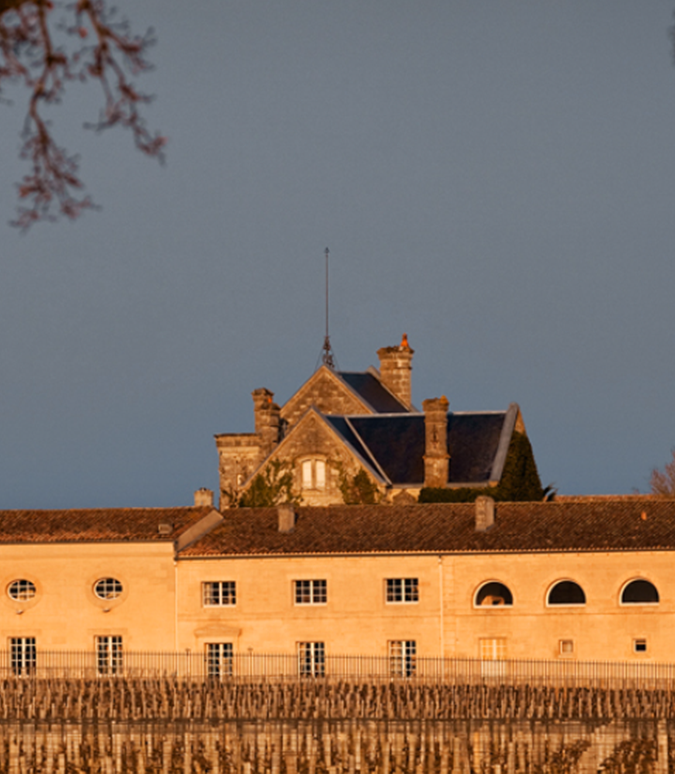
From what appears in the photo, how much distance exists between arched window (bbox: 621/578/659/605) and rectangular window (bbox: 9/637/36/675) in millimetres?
21514

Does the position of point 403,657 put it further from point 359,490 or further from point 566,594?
point 359,490

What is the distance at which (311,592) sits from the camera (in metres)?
56.1

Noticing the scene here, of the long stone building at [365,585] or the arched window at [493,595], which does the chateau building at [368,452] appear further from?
the arched window at [493,595]

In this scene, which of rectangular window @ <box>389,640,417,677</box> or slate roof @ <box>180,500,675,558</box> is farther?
rectangular window @ <box>389,640,417,677</box>

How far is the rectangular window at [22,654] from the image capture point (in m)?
57.0

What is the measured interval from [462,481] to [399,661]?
49.2ft

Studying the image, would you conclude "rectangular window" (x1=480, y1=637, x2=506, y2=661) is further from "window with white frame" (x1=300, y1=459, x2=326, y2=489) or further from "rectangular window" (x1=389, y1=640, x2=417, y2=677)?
"window with white frame" (x1=300, y1=459, x2=326, y2=489)

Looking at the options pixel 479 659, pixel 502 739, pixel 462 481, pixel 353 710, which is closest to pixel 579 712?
pixel 502 739

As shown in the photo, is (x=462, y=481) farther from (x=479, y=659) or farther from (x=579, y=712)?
(x=579, y=712)

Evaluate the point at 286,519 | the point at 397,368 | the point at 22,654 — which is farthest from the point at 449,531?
the point at 397,368

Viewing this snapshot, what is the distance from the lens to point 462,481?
68812 millimetres

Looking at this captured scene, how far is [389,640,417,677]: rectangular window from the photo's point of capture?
5506 centimetres

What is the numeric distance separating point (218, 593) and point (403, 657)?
23.7 ft

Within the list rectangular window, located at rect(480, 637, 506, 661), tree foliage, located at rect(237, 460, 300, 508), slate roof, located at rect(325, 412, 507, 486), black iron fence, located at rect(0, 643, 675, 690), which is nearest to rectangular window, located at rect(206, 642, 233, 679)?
black iron fence, located at rect(0, 643, 675, 690)
